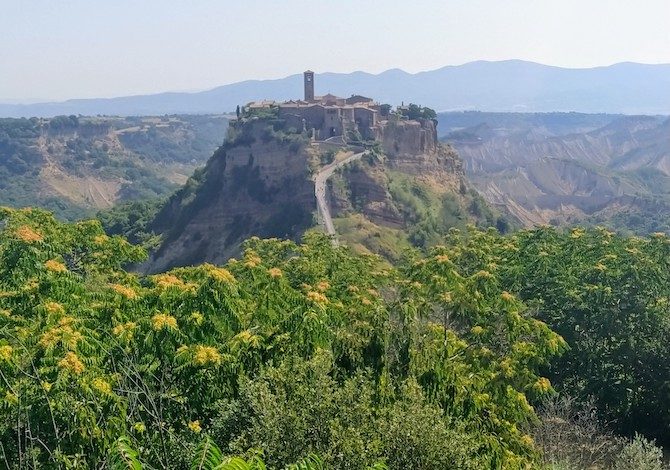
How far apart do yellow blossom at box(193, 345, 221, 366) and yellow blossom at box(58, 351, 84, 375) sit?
193 centimetres

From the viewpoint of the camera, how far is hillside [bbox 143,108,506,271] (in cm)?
7638

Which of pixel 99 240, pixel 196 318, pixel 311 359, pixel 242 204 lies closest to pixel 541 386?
pixel 311 359

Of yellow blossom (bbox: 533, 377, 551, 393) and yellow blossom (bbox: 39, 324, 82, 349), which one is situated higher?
yellow blossom (bbox: 39, 324, 82, 349)

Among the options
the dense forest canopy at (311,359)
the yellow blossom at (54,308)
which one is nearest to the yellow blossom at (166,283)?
the dense forest canopy at (311,359)

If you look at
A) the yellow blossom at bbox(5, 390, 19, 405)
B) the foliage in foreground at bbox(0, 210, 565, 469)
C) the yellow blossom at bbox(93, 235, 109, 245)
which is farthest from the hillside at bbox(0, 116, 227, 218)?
the yellow blossom at bbox(5, 390, 19, 405)

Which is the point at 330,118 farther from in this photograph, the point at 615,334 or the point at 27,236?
the point at 27,236

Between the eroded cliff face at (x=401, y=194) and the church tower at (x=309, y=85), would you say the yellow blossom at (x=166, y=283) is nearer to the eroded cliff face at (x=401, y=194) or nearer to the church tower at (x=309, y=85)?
the eroded cliff face at (x=401, y=194)

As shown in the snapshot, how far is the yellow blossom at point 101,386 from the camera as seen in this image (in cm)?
984

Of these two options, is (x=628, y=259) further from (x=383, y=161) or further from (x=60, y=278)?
(x=383, y=161)

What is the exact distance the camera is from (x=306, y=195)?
255 feet

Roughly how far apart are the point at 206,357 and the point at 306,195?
220ft

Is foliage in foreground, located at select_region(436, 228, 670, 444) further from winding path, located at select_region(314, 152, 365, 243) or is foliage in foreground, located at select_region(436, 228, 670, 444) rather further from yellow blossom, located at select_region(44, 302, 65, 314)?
winding path, located at select_region(314, 152, 365, 243)

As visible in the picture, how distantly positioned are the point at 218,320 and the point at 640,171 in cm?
20751

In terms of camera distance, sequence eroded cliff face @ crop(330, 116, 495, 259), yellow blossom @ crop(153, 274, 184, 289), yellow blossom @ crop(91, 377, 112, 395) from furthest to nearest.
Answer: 1. eroded cliff face @ crop(330, 116, 495, 259)
2. yellow blossom @ crop(153, 274, 184, 289)
3. yellow blossom @ crop(91, 377, 112, 395)
